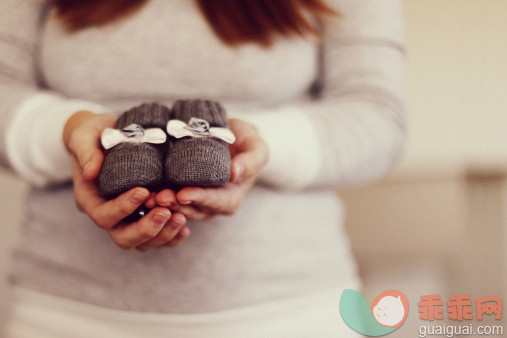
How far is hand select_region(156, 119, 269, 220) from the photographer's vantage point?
0.84ft

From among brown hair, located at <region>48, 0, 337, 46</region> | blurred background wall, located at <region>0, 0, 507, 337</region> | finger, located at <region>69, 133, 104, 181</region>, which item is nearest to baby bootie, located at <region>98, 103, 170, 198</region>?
finger, located at <region>69, 133, 104, 181</region>

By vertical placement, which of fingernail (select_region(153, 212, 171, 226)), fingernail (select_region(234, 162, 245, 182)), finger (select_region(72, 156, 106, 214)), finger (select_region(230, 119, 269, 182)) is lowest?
fingernail (select_region(153, 212, 171, 226))

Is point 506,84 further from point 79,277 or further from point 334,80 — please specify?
point 79,277

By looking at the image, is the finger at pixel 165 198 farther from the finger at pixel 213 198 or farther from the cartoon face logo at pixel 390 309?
the cartoon face logo at pixel 390 309

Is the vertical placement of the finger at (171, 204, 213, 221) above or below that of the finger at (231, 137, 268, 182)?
below

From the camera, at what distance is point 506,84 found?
0.98 meters

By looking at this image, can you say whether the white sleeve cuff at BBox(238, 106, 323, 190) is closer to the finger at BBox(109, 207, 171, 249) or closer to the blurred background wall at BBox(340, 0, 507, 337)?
the finger at BBox(109, 207, 171, 249)

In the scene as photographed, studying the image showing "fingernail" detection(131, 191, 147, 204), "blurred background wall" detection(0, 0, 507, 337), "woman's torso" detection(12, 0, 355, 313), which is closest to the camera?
"fingernail" detection(131, 191, 147, 204)

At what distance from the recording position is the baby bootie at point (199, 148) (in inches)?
10.1

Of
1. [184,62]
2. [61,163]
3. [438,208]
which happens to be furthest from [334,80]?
[438,208]

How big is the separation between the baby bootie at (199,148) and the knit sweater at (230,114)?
0.06 metres

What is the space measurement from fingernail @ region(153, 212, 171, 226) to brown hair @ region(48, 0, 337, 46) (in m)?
0.21

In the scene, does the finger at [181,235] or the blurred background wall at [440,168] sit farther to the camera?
the blurred background wall at [440,168]

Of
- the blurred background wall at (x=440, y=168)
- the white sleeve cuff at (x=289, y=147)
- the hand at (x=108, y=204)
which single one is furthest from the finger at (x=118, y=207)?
the blurred background wall at (x=440, y=168)
